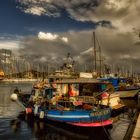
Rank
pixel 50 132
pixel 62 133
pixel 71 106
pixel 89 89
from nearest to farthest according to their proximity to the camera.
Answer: pixel 62 133 < pixel 50 132 < pixel 71 106 < pixel 89 89

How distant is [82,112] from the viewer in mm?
Result: 27078

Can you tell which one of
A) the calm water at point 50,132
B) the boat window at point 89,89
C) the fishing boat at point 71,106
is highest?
the boat window at point 89,89

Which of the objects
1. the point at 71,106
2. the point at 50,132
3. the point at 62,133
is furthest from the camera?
the point at 71,106

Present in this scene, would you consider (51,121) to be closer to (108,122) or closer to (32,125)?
(32,125)

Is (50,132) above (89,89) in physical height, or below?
below

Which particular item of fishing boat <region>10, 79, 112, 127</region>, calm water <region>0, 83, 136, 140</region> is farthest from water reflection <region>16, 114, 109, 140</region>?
fishing boat <region>10, 79, 112, 127</region>

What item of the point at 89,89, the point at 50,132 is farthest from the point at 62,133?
the point at 89,89

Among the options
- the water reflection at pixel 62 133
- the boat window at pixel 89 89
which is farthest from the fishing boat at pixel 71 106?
the water reflection at pixel 62 133

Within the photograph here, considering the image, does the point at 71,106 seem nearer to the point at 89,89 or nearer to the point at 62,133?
the point at 89,89

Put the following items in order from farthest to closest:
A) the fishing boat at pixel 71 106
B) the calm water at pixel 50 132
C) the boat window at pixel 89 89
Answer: the boat window at pixel 89 89 → the fishing boat at pixel 71 106 → the calm water at pixel 50 132

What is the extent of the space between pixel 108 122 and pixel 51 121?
6624mm

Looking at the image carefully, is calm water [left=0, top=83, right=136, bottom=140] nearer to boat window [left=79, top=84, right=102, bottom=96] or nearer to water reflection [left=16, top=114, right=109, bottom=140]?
water reflection [left=16, top=114, right=109, bottom=140]

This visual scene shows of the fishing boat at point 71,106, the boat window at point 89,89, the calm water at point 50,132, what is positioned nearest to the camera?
the calm water at point 50,132

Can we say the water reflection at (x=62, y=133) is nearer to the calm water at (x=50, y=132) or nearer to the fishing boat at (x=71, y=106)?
the calm water at (x=50, y=132)
